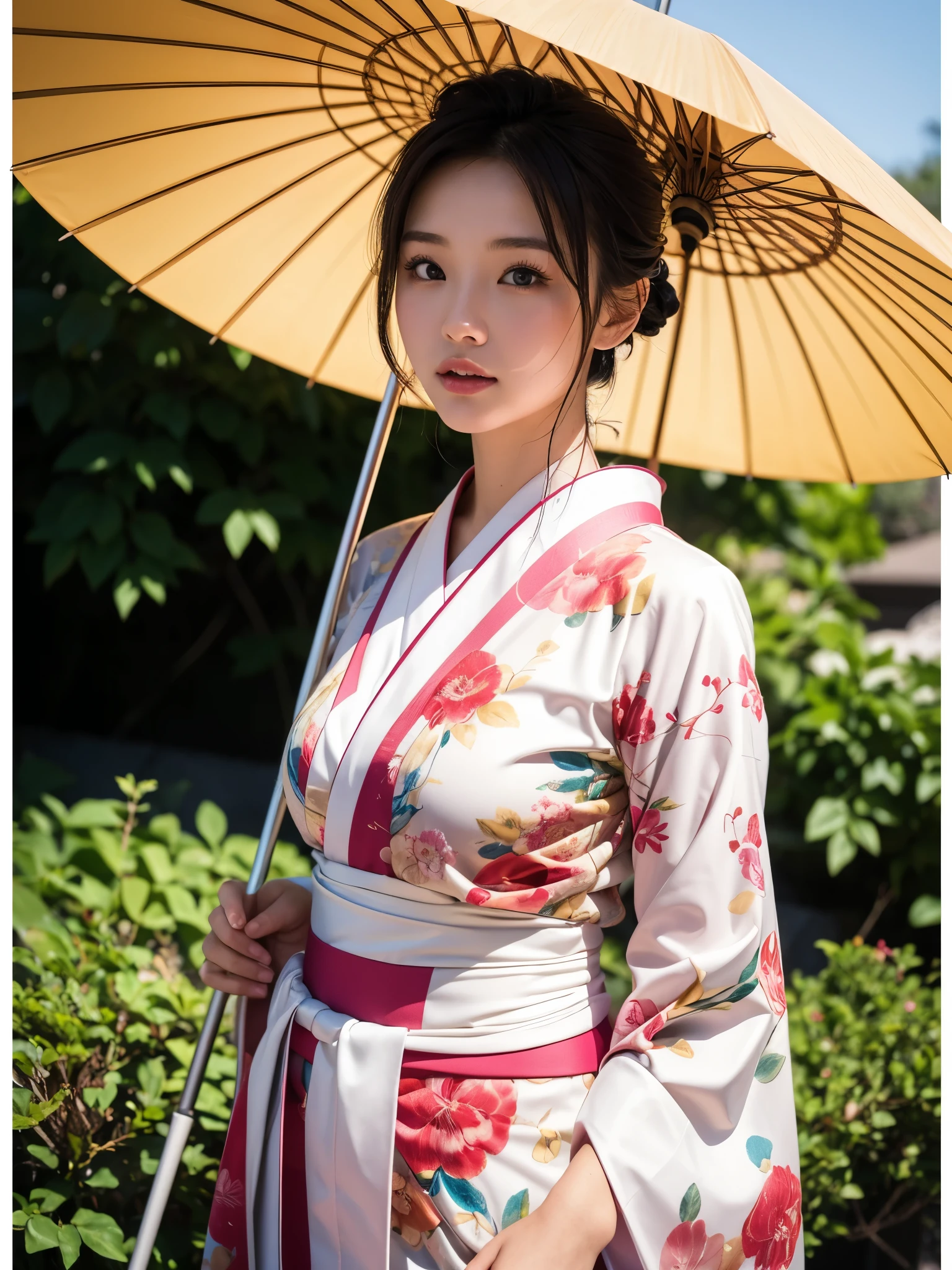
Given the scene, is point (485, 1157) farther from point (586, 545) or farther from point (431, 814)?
point (586, 545)

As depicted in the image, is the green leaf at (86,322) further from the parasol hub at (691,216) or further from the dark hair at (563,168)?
the parasol hub at (691,216)

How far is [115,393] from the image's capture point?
8.84 feet

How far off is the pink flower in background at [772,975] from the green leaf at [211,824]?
1.63 meters

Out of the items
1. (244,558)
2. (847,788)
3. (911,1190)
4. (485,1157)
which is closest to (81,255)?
(244,558)

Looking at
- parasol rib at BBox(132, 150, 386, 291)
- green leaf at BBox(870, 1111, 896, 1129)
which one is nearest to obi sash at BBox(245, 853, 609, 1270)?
parasol rib at BBox(132, 150, 386, 291)

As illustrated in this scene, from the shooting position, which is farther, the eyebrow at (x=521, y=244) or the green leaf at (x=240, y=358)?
the green leaf at (x=240, y=358)

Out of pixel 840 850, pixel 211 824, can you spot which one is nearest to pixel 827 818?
pixel 840 850

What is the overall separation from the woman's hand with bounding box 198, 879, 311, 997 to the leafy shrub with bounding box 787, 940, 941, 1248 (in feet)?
3.75

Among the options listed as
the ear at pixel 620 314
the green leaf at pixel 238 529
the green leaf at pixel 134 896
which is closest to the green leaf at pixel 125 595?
the green leaf at pixel 238 529

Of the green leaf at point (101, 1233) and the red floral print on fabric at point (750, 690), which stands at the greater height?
the red floral print on fabric at point (750, 690)

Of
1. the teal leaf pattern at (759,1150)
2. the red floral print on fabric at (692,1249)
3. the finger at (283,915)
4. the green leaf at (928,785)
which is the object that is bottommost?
the red floral print on fabric at (692,1249)

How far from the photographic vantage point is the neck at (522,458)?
1230 millimetres

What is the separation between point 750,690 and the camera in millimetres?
1027

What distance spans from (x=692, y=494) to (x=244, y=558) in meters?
1.49
